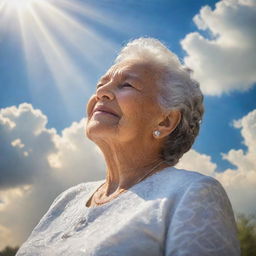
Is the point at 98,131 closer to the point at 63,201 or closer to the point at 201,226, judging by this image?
the point at 63,201

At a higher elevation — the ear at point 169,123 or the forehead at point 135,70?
the forehead at point 135,70

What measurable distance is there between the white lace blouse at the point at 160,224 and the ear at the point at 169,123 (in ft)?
1.26

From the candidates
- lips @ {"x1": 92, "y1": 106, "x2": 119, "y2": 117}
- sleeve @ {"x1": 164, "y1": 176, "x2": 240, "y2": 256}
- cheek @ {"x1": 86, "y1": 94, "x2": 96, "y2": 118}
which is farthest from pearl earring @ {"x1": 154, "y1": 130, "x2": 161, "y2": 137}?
sleeve @ {"x1": 164, "y1": 176, "x2": 240, "y2": 256}

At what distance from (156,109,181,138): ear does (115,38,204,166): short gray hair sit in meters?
0.04

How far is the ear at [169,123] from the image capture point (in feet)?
9.38

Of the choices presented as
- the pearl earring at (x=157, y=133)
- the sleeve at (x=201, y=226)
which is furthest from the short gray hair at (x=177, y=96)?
the sleeve at (x=201, y=226)

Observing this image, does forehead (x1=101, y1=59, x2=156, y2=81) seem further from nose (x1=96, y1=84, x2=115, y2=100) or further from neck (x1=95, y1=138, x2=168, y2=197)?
neck (x1=95, y1=138, x2=168, y2=197)

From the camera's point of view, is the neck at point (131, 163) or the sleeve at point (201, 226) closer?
the sleeve at point (201, 226)

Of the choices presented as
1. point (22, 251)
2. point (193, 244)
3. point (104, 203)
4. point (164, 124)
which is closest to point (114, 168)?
point (104, 203)

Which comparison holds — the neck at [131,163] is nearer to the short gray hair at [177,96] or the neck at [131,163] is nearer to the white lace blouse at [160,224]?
the short gray hair at [177,96]

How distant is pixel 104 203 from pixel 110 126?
59 cm

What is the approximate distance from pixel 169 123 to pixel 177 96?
23 centimetres

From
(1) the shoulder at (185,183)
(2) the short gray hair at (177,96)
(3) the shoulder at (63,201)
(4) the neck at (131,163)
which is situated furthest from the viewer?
(3) the shoulder at (63,201)

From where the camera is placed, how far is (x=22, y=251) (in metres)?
2.74
